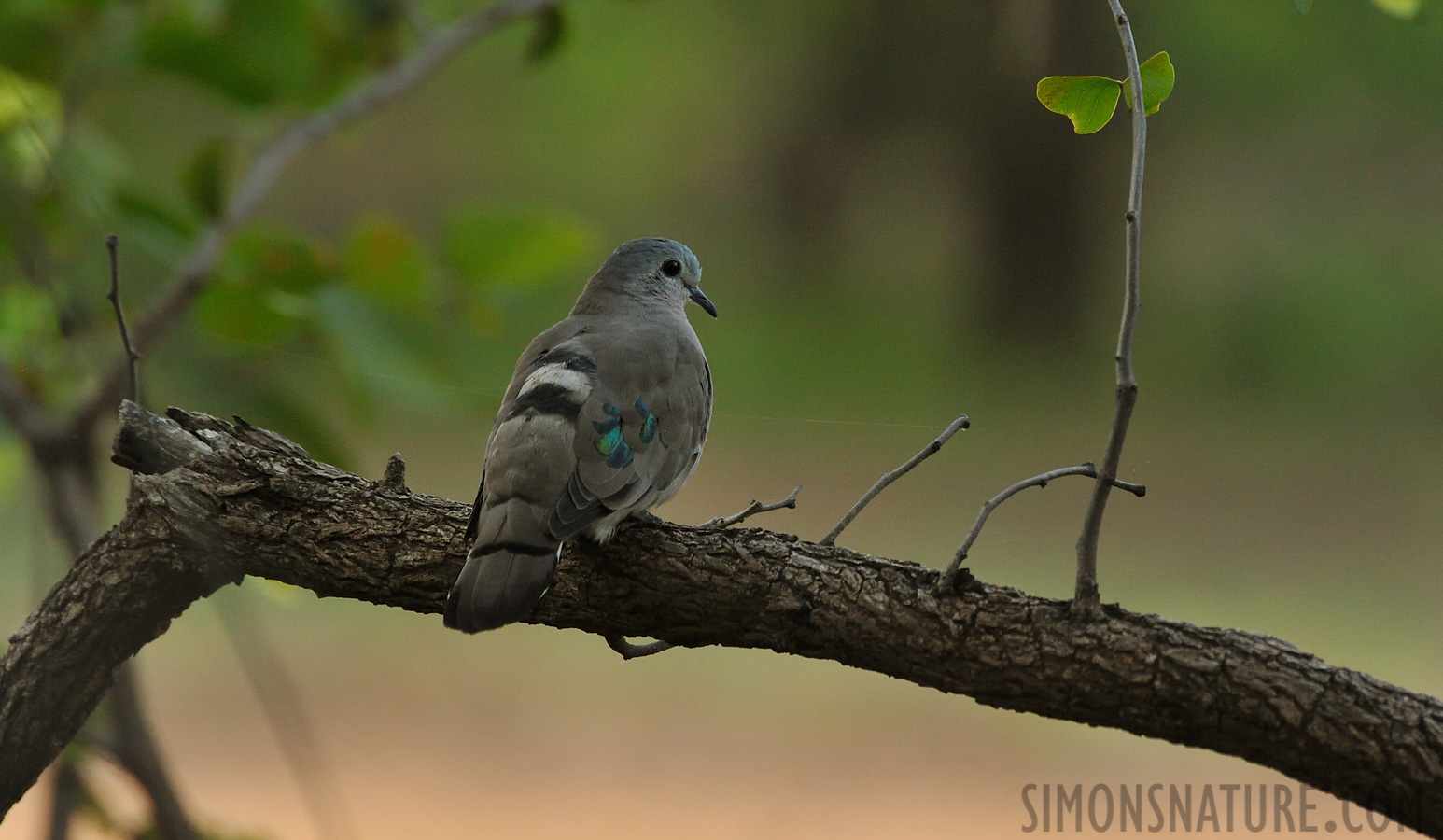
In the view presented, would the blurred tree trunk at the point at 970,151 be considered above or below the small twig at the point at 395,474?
above

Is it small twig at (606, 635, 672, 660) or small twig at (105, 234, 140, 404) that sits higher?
small twig at (105, 234, 140, 404)

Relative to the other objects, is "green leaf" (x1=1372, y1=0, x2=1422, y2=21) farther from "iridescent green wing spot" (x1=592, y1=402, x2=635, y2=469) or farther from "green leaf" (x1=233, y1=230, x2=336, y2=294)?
"green leaf" (x1=233, y1=230, x2=336, y2=294)

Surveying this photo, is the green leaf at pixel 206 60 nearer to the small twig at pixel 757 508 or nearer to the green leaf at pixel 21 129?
the green leaf at pixel 21 129

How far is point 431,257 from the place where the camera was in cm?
179

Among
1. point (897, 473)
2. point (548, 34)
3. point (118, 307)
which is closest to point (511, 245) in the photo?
point (548, 34)

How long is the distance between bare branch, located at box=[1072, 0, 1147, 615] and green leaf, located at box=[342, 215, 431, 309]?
3.46 ft

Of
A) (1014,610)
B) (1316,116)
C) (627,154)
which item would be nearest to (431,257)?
(1014,610)

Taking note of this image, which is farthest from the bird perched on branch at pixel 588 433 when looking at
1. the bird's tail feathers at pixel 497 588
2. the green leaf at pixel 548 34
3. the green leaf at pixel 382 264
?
the green leaf at pixel 548 34

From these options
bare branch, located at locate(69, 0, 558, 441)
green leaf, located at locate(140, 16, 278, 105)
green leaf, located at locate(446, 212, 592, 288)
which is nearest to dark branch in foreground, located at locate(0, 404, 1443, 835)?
bare branch, located at locate(69, 0, 558, 441)

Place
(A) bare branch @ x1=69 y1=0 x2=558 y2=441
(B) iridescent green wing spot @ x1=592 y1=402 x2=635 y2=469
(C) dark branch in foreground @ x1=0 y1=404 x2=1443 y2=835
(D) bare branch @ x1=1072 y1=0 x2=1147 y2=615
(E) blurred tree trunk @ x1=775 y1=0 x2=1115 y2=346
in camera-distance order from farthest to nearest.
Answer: (E) blurred tree trunk @ x1=775 y1=0 x2=1115 y2=346, (A) bare branch @ x1=69 y1=0 x2=558 y2=441, (B) iridescent green wing spot @ x1=592 y1=402 x2=635 y2=469, (C) dark branch in foreground @ x1=0 y1=404 x2=1443 y2=835, (D) bare branch @ x1=1072 y1=0 x2=1147 y2=615

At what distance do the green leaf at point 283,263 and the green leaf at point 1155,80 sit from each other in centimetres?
113

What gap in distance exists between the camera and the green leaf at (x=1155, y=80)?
847 millimetres

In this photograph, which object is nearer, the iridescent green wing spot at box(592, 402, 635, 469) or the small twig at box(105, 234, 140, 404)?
the small twig at box(105, 234, 140, 404)

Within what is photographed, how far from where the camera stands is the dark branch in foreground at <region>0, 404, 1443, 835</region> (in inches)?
36.2
